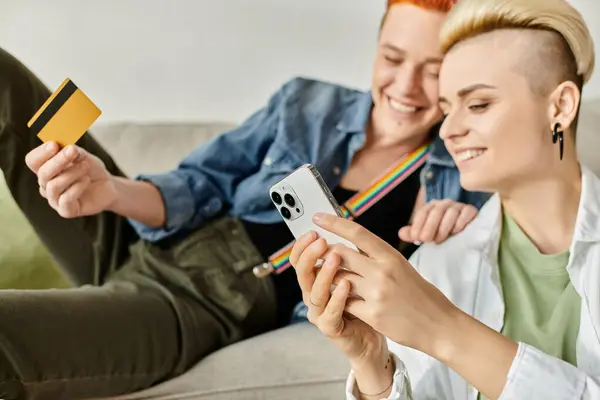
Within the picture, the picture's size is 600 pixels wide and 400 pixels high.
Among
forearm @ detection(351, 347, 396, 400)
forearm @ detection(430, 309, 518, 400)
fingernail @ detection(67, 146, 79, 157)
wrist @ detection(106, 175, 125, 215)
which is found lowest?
forearm @ detection(351, 347, 396, 400)

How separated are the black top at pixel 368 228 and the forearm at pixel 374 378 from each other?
341mm

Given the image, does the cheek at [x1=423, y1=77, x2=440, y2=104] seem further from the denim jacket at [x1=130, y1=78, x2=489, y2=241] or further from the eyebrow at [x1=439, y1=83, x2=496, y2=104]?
the eyebrow at [x1=439, y1=83, x2=496, y2=104]

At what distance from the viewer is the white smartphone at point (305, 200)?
0.69 metres

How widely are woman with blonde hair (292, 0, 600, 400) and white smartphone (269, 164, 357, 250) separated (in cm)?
3

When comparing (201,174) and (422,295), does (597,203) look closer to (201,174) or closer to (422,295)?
(422,295)

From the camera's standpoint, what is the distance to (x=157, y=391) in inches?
36.4

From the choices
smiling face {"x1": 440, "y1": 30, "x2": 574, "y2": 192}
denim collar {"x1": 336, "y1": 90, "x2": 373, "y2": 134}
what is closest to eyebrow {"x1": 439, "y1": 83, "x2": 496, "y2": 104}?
smiling face {"x1": 440, "y1": 30, "x2": 574, "y2": 192}

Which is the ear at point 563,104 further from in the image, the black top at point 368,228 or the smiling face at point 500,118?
the black top at point 368,228

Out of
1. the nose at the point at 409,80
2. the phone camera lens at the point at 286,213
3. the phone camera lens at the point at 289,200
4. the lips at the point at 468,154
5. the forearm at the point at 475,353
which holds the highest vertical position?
the nose at the point at 409,80

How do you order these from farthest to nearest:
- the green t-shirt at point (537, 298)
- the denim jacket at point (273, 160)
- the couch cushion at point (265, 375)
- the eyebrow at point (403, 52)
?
the denim jacket at point (273, 160), the eyebrow at point (403, 52), the couch cushion at point (265, 375), the green t-shirt at point (537, 298)

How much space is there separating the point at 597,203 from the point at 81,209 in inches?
27.5

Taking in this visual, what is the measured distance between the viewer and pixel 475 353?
0.67 m

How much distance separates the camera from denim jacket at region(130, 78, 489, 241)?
1.13 m

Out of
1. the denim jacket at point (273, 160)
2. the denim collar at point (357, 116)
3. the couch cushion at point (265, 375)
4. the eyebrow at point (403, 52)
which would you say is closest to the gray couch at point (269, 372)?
the couch cushion at point (265, 375)
